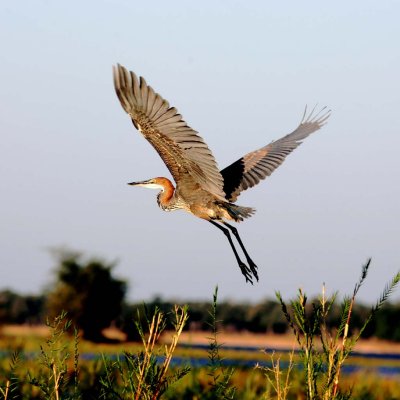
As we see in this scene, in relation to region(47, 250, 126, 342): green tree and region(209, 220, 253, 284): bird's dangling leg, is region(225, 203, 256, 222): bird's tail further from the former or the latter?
region(47, 250, 126, 342): green tree

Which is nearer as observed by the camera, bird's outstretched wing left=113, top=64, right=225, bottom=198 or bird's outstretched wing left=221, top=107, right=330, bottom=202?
bird's outstretched wing left=113, top=64, right=225, bottom=198

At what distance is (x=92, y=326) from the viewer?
41781mm

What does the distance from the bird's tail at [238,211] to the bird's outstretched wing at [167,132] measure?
142 mm

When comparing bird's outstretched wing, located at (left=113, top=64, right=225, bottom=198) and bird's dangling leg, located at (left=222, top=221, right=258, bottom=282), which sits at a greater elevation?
bird's outstretched wing, located at (left=113, top=64, right=225, bottom=198)

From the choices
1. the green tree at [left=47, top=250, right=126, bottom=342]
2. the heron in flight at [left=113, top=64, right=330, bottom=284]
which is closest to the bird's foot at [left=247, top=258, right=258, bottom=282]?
the heron in flight at [left=113, top=64, right=330, bottom=284]

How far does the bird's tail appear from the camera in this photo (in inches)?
254

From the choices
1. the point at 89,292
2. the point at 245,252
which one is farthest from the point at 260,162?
the point at 89,292

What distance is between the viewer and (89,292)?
41.6m

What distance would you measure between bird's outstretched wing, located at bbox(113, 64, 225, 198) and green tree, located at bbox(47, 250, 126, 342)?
3494cm

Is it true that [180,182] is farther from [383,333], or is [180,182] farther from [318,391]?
[383,333]

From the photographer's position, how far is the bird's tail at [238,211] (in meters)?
6.46

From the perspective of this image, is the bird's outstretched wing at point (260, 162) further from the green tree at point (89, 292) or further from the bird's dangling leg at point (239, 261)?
the green tree at point (89, 292)

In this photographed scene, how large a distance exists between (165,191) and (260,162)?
1.99m

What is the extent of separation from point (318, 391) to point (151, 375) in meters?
0.51
